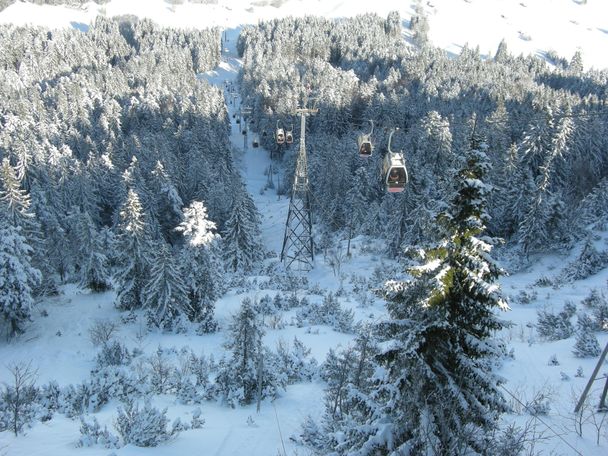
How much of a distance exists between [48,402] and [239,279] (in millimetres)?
19691

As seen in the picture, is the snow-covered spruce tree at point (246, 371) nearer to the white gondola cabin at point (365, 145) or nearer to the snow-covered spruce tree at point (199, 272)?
the white gondola cabin at point (365, 145)

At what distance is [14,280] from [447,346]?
1203 inches

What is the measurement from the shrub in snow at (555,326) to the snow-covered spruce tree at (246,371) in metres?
12.7

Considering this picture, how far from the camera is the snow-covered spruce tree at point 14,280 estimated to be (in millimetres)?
29578

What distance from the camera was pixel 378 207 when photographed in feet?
173

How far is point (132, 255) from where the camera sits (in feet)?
104

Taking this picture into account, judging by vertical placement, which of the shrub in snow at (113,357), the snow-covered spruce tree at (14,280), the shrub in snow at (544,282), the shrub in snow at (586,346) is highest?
the shrub in snow at (586,346)

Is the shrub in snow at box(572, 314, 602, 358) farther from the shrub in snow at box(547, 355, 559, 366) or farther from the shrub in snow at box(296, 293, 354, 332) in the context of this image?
the shrub in snow at box(296, 293, 354, 332)

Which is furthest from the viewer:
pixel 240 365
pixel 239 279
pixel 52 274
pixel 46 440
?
pixel 52 274

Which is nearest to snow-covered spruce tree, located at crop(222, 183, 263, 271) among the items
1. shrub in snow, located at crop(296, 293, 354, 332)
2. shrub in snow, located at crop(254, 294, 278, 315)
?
shrub in snow, located at crop(254, 294, 278, 315)

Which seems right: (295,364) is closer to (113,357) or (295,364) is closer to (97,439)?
(97,439)

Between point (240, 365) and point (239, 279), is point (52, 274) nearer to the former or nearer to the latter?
point (239, 279)

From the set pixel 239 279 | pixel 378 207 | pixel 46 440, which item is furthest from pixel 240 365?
pixel 378 207

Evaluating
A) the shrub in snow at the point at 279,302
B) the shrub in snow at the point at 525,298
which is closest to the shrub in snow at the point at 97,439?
the shrub in snow at the point at 279,302
